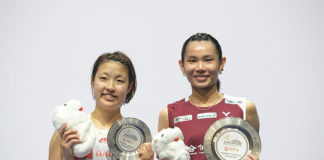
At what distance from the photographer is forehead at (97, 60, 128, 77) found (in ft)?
9.74

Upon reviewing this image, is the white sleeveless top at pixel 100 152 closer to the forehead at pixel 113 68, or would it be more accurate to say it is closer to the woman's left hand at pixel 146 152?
the woman's left hand at pixel 146 152

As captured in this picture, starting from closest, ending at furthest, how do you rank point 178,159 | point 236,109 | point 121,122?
point 178,159, point 121,122, point 236,109

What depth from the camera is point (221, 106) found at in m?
3.00

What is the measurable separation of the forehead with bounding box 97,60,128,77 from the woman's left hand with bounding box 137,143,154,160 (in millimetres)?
621

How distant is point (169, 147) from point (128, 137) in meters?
0.37

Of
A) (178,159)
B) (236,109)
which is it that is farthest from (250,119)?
(178,159)

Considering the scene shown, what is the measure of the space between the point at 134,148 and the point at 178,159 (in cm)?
40

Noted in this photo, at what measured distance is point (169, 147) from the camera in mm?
2609

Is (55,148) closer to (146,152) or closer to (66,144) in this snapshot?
(66,144)

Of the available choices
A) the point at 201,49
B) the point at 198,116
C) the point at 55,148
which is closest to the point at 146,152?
the point at 198,116

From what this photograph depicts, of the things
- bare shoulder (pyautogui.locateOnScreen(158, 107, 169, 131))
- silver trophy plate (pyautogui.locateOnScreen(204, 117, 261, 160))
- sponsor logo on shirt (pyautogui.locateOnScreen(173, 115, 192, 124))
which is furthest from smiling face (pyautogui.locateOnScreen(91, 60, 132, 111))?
silver trophy plate (pyautogui.locateOnScreen(204, 117, 261, 160))

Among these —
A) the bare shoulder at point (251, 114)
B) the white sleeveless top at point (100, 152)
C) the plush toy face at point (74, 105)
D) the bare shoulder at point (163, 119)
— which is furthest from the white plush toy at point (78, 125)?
the bare shoulder at point (251, 114)

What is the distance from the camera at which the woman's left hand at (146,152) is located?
2715mm

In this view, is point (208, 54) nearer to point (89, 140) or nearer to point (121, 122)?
point (121, 122)
